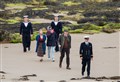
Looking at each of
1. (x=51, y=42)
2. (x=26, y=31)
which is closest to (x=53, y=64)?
(x=51, y=42)

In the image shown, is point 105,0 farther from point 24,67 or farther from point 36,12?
point 24,67

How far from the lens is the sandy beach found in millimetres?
20008

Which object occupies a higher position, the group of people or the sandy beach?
the group of people

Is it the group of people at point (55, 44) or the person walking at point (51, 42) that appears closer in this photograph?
the group of people at point (55, 44)

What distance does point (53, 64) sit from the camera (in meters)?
22.9

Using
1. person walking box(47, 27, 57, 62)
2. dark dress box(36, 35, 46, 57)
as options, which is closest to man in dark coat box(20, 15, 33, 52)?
person walking box(47, 27, 57, 62)

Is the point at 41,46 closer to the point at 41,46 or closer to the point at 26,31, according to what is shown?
the point at 41,46

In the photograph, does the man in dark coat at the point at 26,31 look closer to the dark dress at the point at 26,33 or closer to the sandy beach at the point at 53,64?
the dark dress at the point at 26,33

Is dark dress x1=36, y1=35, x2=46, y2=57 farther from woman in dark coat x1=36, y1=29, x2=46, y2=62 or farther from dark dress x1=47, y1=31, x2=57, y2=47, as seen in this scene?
dark dress x1=47, y1=31, x2=57, y2=47

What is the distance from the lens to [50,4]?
6794cm

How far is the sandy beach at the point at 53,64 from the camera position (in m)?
20.0

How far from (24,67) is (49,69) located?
1.07 m

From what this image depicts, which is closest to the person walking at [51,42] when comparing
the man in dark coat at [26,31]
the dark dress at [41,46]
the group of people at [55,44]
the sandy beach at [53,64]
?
the group of people at [55,44]

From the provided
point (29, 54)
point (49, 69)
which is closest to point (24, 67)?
point (49, 69)
